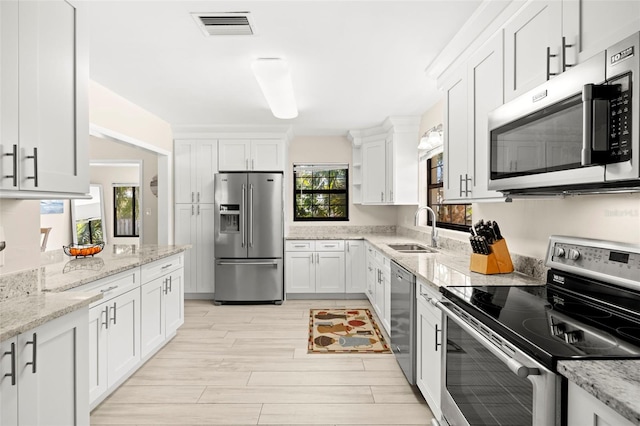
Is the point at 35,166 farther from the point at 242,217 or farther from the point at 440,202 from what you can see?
the point at 440,202

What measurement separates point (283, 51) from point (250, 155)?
277cm

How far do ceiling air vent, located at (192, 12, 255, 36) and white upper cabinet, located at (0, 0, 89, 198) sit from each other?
66 centimetres

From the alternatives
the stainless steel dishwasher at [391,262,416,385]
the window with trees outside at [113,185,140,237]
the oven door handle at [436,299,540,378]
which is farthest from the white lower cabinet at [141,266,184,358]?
the window with trees outside at [113,185,140,237]

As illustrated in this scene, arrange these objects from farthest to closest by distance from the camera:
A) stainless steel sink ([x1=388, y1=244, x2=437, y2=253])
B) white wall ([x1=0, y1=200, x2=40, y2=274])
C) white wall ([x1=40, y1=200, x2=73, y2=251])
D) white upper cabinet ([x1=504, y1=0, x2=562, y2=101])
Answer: white wall ([x1=40, y1=200, x2=73, y2=251]) → stainless steel sink ([x1=388, y1=244, x2=437, y2=253]) → white wall ([x1=0, y1=200, x2=40, y2=274]) → white upper cabinet ([x1=504, y1=0, x2=562, y2=101])

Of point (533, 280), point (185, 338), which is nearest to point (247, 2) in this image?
point (533, 280)

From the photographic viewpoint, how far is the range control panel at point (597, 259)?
4.75 feet

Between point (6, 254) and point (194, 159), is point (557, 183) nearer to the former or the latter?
point (6, 254)

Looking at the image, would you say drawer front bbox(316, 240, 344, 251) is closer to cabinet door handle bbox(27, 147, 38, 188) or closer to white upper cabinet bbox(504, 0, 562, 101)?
white upper cabinet bbox(504, 0, 562, 101)

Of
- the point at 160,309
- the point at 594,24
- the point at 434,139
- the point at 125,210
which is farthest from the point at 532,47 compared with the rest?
the point at 125,210

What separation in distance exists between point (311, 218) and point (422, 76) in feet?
10.6

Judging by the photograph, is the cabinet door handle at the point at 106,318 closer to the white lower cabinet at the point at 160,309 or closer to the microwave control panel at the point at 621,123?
the white lower cabinet at the point at 160,309

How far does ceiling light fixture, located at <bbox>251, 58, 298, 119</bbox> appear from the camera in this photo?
2.97 m

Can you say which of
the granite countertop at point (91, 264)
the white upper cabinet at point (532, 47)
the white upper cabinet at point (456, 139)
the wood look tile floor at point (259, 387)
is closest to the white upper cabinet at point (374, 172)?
the wood look tile floor at point (259, 387)

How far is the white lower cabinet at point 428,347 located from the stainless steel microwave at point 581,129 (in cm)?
83
